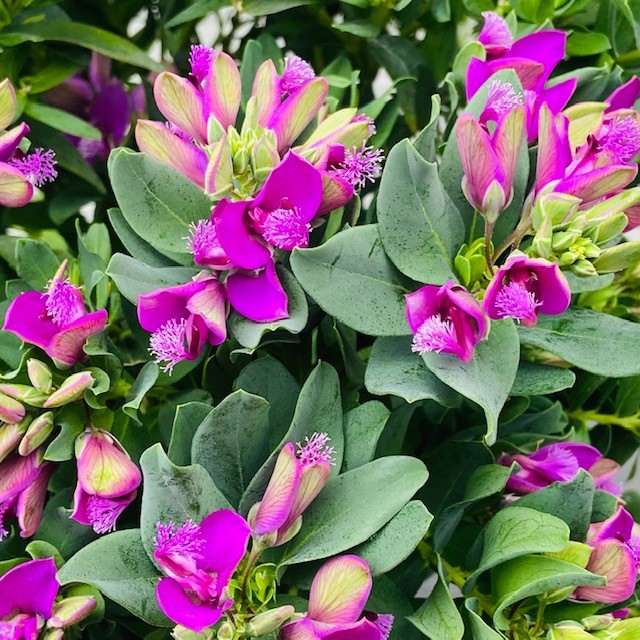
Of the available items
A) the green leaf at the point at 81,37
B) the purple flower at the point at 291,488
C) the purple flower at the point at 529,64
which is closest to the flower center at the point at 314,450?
the purple flower at the point at 291,488

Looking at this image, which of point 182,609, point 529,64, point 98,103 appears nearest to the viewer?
point 182,609

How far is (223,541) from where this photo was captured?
1.39 feet

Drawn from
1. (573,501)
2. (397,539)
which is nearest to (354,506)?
(397,539)

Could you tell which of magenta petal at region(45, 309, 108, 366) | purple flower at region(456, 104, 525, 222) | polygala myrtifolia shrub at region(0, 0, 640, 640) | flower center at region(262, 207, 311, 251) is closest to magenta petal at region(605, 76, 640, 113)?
polygala myrtifolia shrub at region(0, 0, 640, 640)

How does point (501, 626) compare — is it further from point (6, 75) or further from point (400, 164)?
point (6, 75)

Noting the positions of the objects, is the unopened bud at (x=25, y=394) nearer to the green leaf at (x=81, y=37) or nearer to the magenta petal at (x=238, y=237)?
the magenta petal at (x=238, y=237)

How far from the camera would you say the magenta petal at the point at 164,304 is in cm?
44

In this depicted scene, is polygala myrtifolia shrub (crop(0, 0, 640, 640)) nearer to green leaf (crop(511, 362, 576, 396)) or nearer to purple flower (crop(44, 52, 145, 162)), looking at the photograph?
green leaf (crop(511, 362, 576, 396))

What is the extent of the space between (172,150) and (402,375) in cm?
18

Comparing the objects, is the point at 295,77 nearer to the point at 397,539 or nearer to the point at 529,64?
the point at 529,64

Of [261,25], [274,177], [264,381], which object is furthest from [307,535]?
[261,25]

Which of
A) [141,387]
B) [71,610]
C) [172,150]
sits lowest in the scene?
[71,610]

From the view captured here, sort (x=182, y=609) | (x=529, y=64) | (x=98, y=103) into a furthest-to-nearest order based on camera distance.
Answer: (x=98, y=103) → (x=529, y=64) → (x=182, y=609)

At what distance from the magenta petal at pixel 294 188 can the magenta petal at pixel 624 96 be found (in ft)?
0.70
